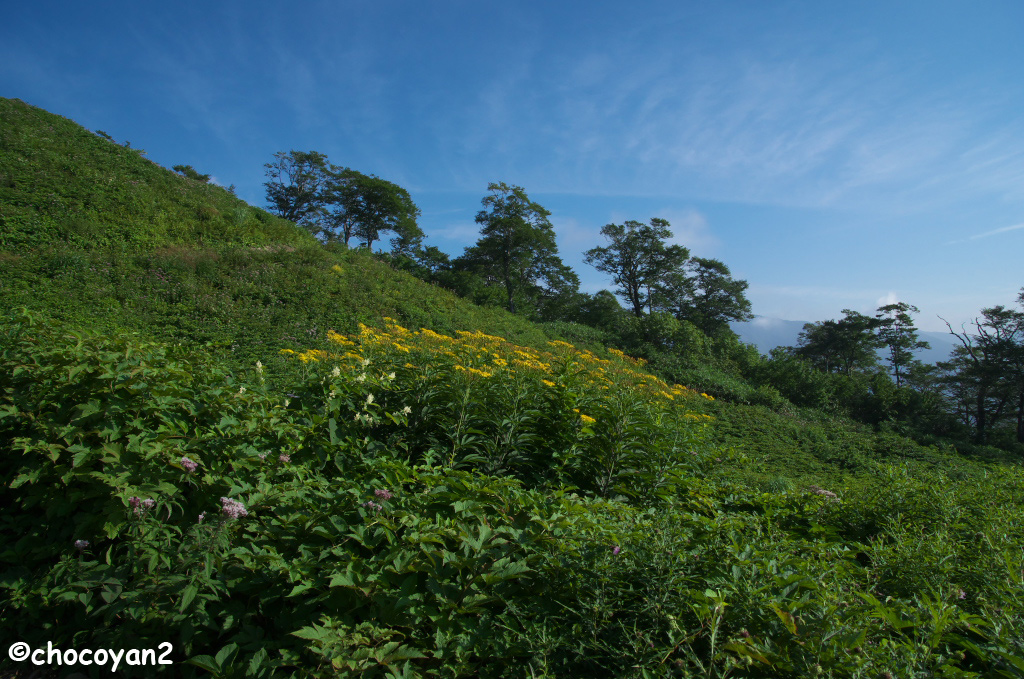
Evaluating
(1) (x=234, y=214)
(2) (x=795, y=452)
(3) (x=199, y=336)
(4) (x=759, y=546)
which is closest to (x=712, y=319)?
(2) (x=795, y=452)

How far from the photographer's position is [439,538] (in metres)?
1.73

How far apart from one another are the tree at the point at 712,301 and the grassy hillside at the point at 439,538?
32.7m

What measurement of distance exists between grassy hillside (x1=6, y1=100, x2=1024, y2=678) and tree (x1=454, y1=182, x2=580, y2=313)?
24338 mm

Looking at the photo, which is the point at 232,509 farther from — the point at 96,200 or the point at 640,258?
the point at 640,258

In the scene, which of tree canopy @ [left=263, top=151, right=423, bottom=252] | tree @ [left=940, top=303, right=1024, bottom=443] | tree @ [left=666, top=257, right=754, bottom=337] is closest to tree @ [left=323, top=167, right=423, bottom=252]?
tree canopy @ [left=263, top=151, right=423, bottom=252]

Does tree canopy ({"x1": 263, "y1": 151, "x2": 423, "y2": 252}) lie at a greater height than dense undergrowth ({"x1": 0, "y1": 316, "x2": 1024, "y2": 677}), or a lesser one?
greater

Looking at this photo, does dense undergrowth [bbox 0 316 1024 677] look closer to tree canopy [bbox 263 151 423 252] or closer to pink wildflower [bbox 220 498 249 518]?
pink wildflower [bbox 220 498 249 518]

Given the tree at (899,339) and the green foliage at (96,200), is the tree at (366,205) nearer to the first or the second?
the green foliage at (96,200)

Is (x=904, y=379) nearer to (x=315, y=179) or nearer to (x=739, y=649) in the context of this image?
(x=739, y=649)

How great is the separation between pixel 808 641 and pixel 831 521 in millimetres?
2120

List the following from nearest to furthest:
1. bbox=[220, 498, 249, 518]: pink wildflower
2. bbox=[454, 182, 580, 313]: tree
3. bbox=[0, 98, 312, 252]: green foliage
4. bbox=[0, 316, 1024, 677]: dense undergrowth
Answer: bbox=[0, 316, 1024, 677]: dense undergrowth → bbox=[220, 498, 249, 518]: pink wildflower → bbox=[0, 98, 312, 252]: green foliage → bbox=[454, 182, 580, 313]: tree

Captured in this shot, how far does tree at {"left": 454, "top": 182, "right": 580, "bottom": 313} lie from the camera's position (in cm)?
2756

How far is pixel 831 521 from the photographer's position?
2926mm

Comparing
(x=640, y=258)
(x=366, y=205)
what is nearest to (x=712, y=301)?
(x=640, y=258)
